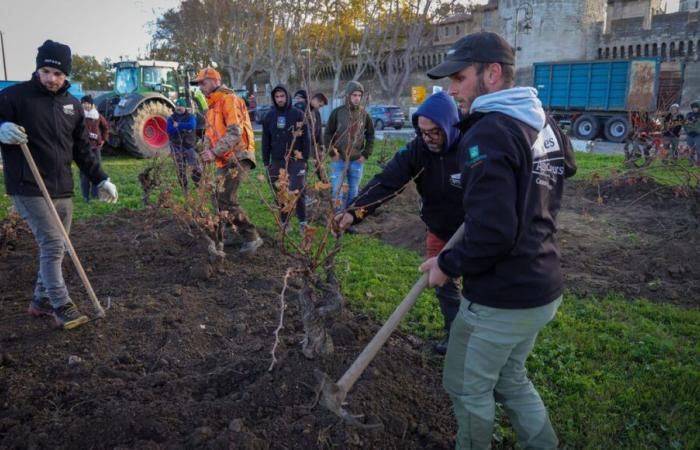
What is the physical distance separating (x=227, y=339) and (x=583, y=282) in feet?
11.4

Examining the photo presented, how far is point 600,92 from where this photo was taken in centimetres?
2483

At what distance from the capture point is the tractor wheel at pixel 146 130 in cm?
1423

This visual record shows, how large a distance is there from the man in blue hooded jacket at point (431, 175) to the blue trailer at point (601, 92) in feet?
73.1

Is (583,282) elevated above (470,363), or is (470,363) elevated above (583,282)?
(470,363)

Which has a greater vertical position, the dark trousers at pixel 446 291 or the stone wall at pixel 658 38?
the stone wall at pixel 658 38

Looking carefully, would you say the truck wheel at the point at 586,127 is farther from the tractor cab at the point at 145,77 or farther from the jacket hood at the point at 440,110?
the jacket hood at the point at 440,110

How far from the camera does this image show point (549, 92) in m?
26.9

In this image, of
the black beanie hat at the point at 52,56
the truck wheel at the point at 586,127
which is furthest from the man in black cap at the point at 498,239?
the truck wheel at the point at 586,127

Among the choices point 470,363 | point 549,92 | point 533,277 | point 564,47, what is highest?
point 564,47

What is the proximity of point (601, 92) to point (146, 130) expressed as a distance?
1997 centimetres

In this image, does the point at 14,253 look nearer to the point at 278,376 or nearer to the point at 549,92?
the point at 278,376

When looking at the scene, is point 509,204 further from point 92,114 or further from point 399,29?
point 399,29

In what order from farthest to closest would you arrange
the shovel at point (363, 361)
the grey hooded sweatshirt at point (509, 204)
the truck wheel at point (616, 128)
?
the truck wheel at point (616, 128) → the shovel at point (363, 361) → the grey hooded sweatshirt at point (509, 204)

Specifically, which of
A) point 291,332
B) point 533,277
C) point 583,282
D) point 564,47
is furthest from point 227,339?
point 564,47
